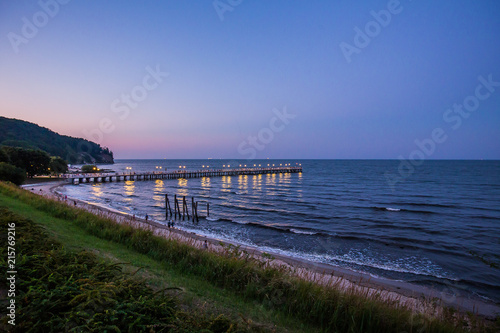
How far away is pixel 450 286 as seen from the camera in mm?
15398

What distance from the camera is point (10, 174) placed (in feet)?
A: 141

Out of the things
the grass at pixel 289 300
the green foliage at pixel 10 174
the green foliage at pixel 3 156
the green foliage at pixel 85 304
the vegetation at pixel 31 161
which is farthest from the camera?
the vegetation at pixel 31 161

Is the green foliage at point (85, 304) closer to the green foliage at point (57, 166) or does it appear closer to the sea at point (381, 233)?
the sea at point (381, 233)

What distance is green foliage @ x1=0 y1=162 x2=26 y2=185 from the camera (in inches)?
1654

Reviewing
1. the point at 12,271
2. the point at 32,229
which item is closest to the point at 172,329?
the point at 12,271

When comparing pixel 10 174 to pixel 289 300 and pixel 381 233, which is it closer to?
pixel 289 300

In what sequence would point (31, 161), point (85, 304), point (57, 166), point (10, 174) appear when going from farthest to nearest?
point (57, 166), point (31, 161), point (10, 174), point (85, 304)

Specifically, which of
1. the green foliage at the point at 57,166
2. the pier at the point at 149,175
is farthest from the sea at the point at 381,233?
the green foliage at the point at 57,166

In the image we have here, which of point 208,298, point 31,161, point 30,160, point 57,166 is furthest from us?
point 57,166

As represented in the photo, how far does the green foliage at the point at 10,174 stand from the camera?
4200cm

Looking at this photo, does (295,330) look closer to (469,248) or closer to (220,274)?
(220,274)

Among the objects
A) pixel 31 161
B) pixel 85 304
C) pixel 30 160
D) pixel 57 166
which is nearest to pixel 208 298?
pixel 85 304

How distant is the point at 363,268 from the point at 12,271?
60.2ft

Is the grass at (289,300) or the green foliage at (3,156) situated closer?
the grass at (289,300)
